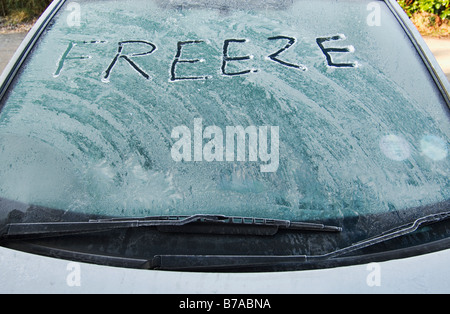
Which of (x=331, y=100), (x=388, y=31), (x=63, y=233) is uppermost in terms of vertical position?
(x=388, y=31)

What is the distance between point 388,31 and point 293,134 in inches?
32.6

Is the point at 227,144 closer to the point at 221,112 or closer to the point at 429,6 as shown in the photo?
the point at 221,112

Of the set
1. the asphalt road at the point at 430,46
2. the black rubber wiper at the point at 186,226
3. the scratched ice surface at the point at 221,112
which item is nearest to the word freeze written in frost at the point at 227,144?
the scratched ice surface at the point at 221,112

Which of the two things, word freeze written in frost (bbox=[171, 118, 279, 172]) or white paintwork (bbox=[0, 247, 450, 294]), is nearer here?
white paintwork (bbox=[0, 247, 450, 294])

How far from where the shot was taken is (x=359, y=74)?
1881mm

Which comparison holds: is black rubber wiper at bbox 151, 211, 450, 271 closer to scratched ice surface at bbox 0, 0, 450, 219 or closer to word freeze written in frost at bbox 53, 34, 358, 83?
scratched ice surface at bbox 0, 0, 450, 219

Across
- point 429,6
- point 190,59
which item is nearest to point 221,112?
point 190,59

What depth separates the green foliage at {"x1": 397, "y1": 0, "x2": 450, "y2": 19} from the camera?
266 inches

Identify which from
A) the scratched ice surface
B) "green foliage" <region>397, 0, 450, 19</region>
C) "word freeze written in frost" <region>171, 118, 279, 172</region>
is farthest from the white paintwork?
"green foliage" <region>397, 0, 450, 19</region>

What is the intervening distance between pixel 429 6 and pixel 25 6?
6.52m

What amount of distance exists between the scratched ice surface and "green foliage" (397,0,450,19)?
5.41 meters

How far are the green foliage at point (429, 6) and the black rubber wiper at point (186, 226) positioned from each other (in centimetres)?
636

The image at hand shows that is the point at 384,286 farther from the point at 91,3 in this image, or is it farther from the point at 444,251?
the point at 91,3

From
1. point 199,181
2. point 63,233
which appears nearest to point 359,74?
point 199,181
